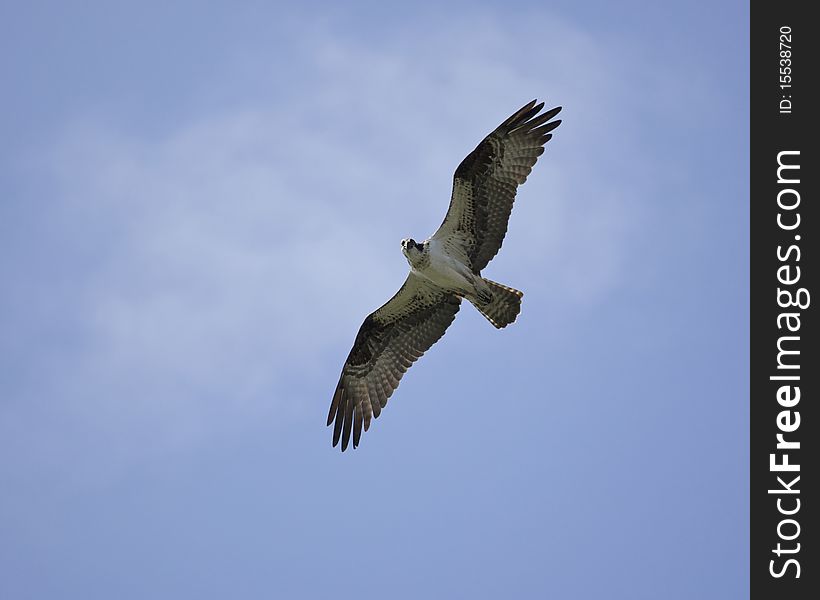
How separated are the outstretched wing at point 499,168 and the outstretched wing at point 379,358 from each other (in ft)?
5.37

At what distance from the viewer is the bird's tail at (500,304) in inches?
595

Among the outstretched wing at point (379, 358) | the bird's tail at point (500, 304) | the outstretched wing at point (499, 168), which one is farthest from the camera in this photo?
the outstretched wing at point (379, 358)

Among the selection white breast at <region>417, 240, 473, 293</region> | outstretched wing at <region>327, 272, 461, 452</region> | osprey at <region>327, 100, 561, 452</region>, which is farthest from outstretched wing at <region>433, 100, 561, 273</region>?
outstretched wing at <region>327, 272, 461, 452</region>

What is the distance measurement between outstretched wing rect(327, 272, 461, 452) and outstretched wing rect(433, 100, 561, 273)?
5.37 ft

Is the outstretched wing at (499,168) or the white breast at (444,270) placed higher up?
the outstretched wing at (499,168)

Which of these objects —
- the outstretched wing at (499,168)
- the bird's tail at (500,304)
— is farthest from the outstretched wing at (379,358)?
the outstretched wing at (499,168)

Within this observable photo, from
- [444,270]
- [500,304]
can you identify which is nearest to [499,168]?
[444,270]

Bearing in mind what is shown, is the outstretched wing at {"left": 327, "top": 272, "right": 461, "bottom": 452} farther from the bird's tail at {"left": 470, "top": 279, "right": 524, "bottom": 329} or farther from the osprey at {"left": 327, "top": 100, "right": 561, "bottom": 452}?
the bird's tail at {"left": 470, "top": 279, "right": 524, "bottom": 329}

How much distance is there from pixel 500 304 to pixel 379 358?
2.21m

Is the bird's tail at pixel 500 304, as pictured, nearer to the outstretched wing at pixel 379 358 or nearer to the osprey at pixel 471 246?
the osprey at pixel 471 246

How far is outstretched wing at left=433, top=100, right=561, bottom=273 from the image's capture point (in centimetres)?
1471
